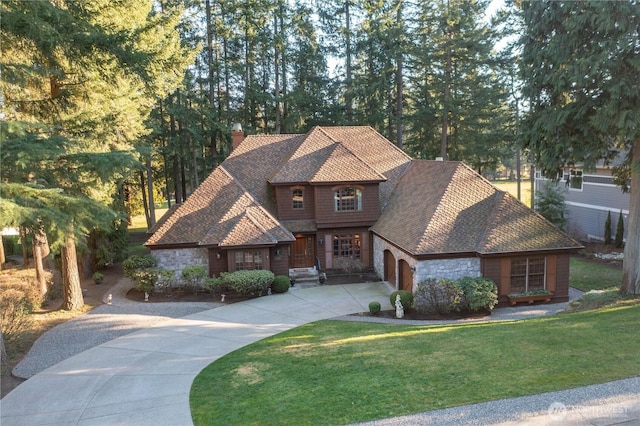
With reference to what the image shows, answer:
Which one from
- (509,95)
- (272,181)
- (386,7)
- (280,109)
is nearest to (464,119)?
(509,95)

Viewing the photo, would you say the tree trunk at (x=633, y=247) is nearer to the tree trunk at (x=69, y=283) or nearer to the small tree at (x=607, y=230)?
the small tree at (x=607, y=230)

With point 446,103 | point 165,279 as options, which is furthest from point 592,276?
point 165,279

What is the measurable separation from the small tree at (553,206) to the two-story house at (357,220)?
9433mm

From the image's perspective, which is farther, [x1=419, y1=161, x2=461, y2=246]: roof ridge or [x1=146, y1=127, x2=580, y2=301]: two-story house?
[x1=419, y1=161, x2=461, y2=246]: roof ridge

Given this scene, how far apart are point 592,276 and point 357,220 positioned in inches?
435

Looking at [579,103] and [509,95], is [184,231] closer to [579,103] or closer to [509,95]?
[579,103]

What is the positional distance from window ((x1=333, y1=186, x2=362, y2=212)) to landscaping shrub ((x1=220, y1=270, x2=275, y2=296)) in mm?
5283

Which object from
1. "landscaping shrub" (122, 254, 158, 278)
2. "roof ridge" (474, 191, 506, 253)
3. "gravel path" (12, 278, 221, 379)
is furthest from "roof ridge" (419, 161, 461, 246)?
"landscaping shrub" (122, 254, 158, 278)

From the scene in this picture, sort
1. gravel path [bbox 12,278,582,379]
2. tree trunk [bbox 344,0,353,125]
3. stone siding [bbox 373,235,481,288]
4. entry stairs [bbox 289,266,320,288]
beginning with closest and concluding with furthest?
gravel path [bbox 12,278,582,379]
stone siding [bbox 373,235,481,288]
entry stairs [bbox 289,266,320,288]
tree trunk [bbox 344,0,353,125]

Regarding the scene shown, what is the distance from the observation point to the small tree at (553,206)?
2517 centimetres

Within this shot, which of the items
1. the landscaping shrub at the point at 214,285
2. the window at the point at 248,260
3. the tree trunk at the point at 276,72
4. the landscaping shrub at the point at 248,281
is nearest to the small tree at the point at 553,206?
the window at the point at 248,260

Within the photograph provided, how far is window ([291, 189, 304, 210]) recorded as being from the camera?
2100cm

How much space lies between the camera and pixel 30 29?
879cm

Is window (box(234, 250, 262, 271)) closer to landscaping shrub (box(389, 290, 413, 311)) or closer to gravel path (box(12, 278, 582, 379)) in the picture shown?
gravel path (box(12, 278, 582, 379))
